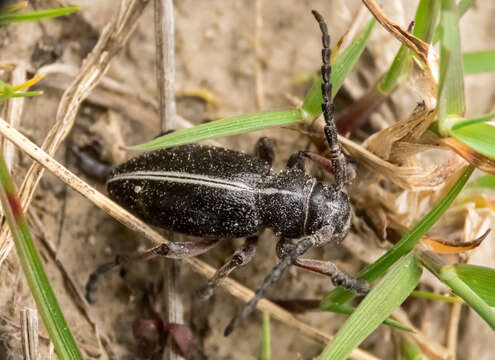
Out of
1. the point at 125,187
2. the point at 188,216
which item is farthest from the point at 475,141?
the point at 125,187

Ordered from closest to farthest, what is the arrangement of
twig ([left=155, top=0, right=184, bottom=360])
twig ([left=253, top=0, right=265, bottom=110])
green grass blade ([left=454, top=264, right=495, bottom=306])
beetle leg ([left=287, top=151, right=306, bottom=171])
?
green grass blade ([left=454, top=264, right=495, bottom=306])
twig ([left=155, top=0, right=184, bottom=360])
beetle leg ([left=287, top=151, right=306, bottom=171])
twig ([left=253, top=0, right=265, bottom=110])

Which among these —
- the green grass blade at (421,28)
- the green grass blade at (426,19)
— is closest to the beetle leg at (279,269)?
the green grass blade at (421,28)

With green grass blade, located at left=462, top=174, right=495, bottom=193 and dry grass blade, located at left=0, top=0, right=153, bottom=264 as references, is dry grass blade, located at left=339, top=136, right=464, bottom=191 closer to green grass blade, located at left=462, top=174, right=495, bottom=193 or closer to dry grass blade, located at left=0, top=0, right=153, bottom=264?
green grass blade, located at left=462, top=174, right=495, bottom=193

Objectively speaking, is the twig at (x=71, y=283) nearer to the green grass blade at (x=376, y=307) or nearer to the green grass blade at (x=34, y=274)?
the green grass blade at (x=34, y=274)

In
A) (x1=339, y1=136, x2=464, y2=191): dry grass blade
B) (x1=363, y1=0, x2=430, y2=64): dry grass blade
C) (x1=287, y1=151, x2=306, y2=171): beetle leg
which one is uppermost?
(x1=363, y1=0, x2=430, y2=64): dry grass blade

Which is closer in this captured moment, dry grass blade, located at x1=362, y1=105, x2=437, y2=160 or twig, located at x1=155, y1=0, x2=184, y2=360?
dry grass blade, located at x1=362, y1=105, x2=437, y2=160

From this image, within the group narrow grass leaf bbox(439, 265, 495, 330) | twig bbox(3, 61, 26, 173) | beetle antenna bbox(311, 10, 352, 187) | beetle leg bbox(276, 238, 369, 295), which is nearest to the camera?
narrow grass leaf bbox(439, 265, 495, 330)

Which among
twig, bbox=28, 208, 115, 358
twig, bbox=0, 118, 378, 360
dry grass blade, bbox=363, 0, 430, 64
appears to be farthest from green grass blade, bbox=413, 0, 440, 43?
twig, bbox=28, 208, 115, 358
